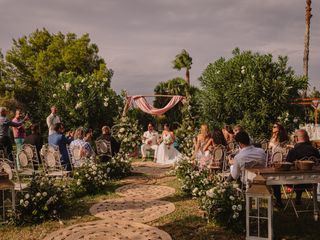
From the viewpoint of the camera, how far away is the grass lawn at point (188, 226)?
4.85 meters

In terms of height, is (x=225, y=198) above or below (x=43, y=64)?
below

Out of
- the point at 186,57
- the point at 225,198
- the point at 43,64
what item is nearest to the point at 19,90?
the point at 43,64

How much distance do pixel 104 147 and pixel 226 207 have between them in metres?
5.27

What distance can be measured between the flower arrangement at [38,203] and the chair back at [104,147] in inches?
145

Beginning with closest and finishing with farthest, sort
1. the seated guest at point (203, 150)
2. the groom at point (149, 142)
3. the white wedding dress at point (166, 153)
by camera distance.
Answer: the seated guest at point (203, 150) < the white wedding dress at point (166, 153) < the groom at point (149, 142)

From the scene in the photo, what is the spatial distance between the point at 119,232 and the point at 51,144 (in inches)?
156

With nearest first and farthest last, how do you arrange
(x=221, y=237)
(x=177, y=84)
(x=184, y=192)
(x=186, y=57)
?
(x=221, y=237) < (x=184, y=192) < (x=177, y=84) < (x=186, y=57)

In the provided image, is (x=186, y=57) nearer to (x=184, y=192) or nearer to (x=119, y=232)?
(x=184, y=192)

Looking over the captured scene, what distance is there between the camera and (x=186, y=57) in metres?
33.8

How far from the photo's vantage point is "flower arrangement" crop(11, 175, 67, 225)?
216 inches

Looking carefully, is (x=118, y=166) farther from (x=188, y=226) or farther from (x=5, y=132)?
(x=188, y=226)

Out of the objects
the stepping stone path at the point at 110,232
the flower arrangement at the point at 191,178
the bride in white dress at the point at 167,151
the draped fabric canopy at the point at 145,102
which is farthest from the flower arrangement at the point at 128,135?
the stepping stone path at the point at 110,232

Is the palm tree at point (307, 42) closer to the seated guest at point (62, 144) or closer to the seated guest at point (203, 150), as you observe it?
the seated guest at point (203, 150)

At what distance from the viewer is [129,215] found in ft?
19.2
